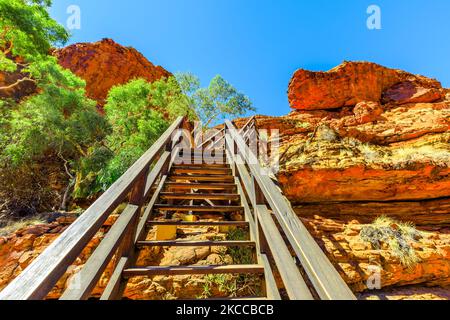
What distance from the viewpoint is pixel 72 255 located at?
3.39 feet

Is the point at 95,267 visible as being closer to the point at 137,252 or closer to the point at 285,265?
the point at 137,252

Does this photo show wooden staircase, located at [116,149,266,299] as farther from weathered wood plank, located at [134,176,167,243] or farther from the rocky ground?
the rocky ground

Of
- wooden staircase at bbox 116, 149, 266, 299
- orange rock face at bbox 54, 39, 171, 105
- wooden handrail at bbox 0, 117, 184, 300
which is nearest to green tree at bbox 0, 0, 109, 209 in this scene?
wooden staircase at bbox 116, 149, 266, 299

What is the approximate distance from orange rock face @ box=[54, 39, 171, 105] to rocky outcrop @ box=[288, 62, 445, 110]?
588 inches

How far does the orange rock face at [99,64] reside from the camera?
19328 millimetres

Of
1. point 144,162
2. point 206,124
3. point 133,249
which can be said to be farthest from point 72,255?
point 206,124

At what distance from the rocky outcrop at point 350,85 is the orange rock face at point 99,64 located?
49.0 feet

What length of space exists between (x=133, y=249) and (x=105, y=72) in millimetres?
22571

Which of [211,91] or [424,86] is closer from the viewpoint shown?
[424,86]

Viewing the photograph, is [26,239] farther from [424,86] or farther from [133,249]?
[424,86]

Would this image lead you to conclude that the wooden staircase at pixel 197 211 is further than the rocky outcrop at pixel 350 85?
No

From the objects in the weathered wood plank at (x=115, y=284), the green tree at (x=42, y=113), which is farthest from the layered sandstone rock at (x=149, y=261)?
the green tree at (x=42, y=113)

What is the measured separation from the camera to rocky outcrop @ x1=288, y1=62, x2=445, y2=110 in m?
13.6

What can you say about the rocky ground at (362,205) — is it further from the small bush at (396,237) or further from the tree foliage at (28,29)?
the tree foliage at (28,29)
